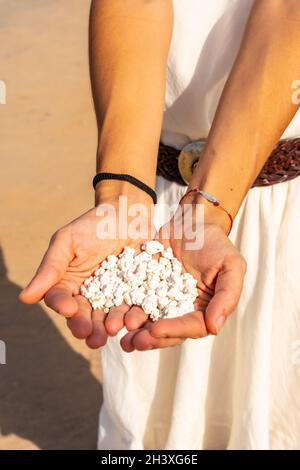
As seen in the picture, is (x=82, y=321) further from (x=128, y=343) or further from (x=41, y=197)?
(x=41, y=197)

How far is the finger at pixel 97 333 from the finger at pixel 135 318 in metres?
0.05

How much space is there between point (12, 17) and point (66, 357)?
4.47 meters

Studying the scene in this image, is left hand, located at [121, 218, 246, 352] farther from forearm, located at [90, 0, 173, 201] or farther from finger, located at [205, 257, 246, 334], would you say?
forearm, located at [90, 0, 173, 201]

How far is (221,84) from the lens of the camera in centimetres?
164

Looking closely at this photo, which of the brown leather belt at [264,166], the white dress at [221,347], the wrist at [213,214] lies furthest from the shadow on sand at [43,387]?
the wrist at [213,214]

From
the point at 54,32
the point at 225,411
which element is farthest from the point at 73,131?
the point at 225,411

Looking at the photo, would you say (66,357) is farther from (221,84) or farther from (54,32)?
(54,32)

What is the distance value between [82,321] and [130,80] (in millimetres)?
551

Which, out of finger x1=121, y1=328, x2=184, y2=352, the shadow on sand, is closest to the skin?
finger x1=121, y1=328, x2=184, y2=352

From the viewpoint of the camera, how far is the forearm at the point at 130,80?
5.27 ft

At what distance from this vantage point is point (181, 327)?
1.30 metres

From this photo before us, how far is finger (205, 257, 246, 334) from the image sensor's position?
1.31m

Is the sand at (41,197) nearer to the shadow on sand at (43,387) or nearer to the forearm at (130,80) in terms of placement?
the shadow on sand at (43,387)

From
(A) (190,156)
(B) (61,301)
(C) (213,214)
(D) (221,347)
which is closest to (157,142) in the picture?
(A) (190,156)
